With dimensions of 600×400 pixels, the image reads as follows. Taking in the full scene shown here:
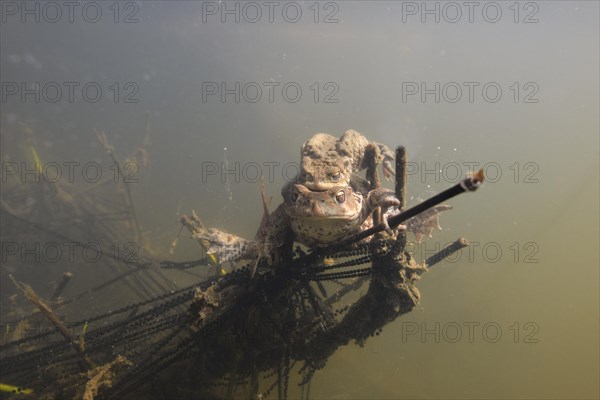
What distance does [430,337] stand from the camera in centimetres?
1121

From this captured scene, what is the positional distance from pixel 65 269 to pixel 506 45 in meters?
74.0

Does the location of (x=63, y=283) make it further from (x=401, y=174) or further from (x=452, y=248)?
(x=452, y=248)

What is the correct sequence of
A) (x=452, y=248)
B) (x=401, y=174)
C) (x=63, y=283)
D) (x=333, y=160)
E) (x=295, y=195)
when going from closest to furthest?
(x=401, y=174) → (x=295, y=195) → (x=333, y=160) → (x=452, y=248) → (x=63, y=283)

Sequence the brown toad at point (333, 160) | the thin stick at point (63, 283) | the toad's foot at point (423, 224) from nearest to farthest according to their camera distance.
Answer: the brown toad at point (333, 160) → the toad's foot at point (423, 224) → the thin stick at point (63, 283)

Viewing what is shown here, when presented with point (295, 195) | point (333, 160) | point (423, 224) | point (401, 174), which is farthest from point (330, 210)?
point (423, 224)

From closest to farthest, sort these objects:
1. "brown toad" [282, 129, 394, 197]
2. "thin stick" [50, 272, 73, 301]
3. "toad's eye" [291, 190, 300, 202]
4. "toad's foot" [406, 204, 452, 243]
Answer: "toad's eye" [291, 190, 300, 202] → "brown toad" [282, 129, 394, 197] → "toad's foot" [406, 204, 452, 243] → "thin stick" [50, 272, 73, 301]

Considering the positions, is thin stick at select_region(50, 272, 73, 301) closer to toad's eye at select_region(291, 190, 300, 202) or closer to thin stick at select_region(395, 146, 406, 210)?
toad's eye at select_region(291, 190, 300, 202)

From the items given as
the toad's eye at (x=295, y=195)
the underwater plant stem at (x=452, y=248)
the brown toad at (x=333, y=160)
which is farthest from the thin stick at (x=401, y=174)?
the underwater plant stem at (x=452, y=248)

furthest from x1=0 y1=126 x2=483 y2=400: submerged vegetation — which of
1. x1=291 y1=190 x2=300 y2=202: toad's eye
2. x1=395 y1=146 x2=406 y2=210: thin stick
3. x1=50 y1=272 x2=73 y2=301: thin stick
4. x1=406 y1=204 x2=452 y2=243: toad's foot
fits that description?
x1=50 y1=272 x2=73 y2=301: thin stick

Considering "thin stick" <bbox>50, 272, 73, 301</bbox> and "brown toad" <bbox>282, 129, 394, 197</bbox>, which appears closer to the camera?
"brown toad" <bbox>282, 129, 394, 197</bbox>

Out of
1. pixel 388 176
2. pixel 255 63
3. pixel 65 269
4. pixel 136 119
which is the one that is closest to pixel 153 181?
pixel 65 269

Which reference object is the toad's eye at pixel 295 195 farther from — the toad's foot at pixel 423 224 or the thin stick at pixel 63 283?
the thin stick at pixel 63 283

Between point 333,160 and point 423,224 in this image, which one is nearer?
point 333,160

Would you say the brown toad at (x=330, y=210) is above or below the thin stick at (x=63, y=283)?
above
